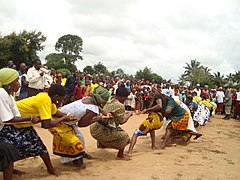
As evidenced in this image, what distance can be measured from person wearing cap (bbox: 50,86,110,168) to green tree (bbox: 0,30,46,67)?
21.1m

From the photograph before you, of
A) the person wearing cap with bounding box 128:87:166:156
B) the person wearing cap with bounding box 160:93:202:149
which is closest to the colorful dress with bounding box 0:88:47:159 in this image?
the person wearing cap with bounding box 128:87:166:156

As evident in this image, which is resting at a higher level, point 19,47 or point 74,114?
point 19,47

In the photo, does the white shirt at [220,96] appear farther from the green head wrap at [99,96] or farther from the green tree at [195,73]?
the green tree at [195,73]

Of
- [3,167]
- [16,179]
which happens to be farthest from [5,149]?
[16,179]

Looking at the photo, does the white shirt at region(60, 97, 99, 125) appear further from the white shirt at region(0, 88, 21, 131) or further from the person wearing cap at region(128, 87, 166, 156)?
A: the person wearing cap at region(128, 87, 166, 156)

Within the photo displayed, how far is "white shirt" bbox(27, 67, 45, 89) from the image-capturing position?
27.5 ft

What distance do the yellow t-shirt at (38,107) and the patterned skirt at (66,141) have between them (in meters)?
0.54

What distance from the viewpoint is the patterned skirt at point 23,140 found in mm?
3877

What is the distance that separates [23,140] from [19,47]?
73.2 ft

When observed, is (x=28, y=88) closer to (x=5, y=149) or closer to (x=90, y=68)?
(x=5, y=149)

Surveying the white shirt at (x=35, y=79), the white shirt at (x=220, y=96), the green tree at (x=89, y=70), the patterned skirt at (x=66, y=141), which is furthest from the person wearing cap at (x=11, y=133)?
the green tree at (x=89, y=70)

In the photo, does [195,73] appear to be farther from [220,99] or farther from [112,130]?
[112,130]

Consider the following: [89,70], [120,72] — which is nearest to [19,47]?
[89,70]

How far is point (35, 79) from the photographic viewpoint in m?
8.41
